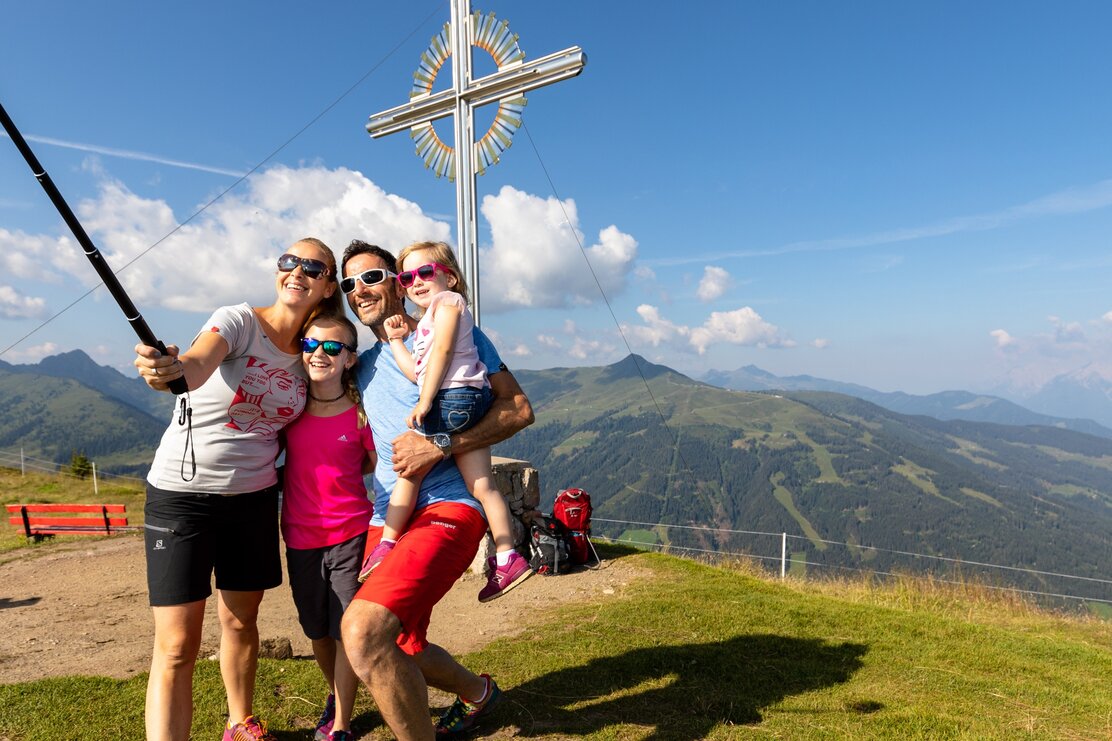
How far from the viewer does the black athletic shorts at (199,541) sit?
2.61 metres

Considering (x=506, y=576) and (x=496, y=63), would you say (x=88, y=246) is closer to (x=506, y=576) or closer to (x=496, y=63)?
(x=506, y=576)

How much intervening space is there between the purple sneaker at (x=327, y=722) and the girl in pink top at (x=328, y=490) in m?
0.68

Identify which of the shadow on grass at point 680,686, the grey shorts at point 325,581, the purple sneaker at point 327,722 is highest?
the grey shorts at point 325,581

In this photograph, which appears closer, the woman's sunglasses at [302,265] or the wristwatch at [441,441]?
the wristwatch at [441,441]

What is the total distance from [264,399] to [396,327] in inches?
24.6

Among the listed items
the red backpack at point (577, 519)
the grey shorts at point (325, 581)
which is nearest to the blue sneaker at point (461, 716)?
the grey shorts at point (325, 581)

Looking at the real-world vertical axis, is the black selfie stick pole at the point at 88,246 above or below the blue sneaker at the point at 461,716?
above

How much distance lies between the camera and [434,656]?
10.5ft

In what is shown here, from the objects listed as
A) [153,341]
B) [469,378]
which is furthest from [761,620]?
[153,341]

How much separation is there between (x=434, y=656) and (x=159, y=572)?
1319 millimetres

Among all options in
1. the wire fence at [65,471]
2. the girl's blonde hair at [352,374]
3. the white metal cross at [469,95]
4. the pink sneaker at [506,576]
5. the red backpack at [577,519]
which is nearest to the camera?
the pink sneaker at [506,576]

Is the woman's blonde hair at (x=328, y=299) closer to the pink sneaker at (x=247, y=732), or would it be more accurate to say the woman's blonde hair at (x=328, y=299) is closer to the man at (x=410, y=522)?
the man at (x=410, y=522)

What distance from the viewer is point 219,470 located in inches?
104

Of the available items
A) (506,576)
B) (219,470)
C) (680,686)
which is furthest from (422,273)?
(680,686)
